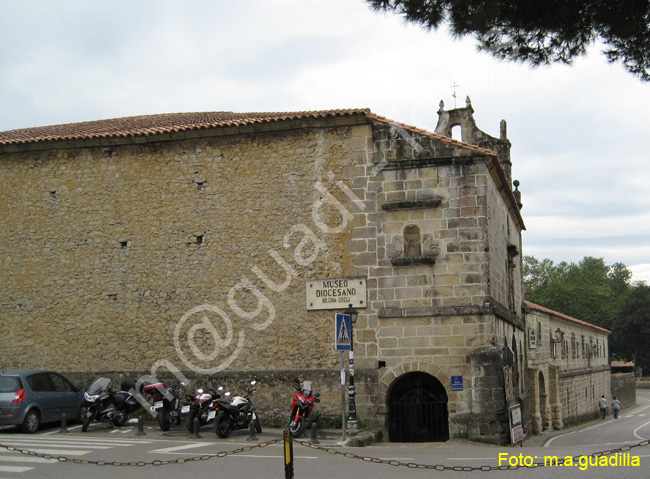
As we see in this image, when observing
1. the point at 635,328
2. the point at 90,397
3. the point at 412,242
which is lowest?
the point at 90,397

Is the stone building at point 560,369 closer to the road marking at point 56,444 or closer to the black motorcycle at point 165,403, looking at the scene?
the black motorcycle at point 165,403

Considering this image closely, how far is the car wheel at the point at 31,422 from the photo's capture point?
1314cm

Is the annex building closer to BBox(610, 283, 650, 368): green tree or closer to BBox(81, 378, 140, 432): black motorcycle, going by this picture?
BBox(81, 378, 140, 432): black motorcycle

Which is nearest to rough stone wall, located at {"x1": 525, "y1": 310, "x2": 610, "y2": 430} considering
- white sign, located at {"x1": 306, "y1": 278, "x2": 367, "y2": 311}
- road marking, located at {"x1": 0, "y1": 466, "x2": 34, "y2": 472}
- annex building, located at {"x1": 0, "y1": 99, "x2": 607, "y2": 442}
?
annex building, located at {"x1": 0, "y1": 99, "x2": 607, "y2": 442}

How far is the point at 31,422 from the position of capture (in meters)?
13.3

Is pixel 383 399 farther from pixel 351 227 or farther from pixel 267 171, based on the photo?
pixel 267 171

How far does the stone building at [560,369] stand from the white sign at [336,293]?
1055 cm

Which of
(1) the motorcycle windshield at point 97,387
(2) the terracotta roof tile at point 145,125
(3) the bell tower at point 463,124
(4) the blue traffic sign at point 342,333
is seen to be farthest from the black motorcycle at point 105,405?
(3) the bell tower at point 463,124

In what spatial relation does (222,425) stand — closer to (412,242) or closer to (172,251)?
(172,251)

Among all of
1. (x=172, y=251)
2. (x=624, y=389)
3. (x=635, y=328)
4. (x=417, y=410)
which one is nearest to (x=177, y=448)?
(x=417, y=410)

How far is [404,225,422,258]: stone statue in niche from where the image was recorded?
1472 cm

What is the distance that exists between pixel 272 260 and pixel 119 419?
4.77 meters

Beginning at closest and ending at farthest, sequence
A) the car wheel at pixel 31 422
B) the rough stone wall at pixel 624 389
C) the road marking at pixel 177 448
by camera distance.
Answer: the road marking at pixel 177 448 → the car wheel at pixel 31 422 → the rough stone wall at pixel 624 389

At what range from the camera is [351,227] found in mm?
15062
